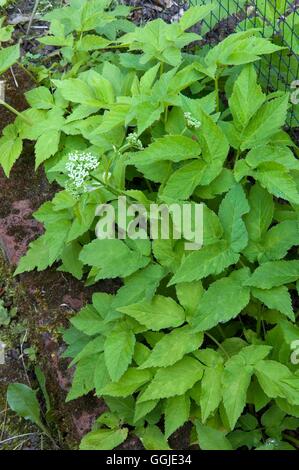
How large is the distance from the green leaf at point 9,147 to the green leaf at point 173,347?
1.45m

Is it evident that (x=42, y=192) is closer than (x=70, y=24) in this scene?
Yes

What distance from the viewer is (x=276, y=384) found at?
2.32 meters

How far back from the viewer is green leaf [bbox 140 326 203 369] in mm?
2445

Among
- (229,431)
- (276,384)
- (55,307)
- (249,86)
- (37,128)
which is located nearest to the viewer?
(276,384)

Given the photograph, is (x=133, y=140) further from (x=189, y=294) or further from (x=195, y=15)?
(x=195, y=15)

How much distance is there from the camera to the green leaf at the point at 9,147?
11.3 feet

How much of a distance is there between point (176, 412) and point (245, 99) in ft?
4.71

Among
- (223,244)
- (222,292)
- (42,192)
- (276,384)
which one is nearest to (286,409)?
(276,384)

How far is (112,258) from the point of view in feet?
8.88

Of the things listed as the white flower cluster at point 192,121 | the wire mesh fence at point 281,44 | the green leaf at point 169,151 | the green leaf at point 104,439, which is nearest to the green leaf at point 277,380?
the green leaf at point 104,439

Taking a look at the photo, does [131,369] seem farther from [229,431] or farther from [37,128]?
[37,128]

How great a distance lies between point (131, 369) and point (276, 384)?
1.99ft

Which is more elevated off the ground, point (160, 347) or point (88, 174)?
point (88, 174)

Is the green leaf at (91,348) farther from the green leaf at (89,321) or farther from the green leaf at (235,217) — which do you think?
the green leaf at (235,217)
